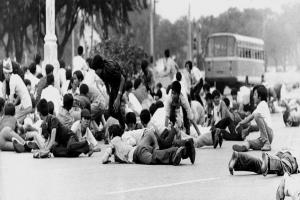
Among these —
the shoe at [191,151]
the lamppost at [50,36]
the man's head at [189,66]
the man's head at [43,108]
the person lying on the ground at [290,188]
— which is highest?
the lamppost at [50,36]

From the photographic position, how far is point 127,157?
48.8 feet

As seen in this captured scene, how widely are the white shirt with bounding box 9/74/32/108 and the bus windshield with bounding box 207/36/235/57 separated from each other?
3291cm

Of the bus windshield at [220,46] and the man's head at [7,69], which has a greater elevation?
the bus windshield at [220,46]

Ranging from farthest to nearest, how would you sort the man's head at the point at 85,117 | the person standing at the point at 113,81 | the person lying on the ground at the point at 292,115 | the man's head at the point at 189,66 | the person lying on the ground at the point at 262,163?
1. the person lying on the ground at the point at 292,115
2. the man's head at the point at 189,66
3. the person standing at the point at 113,81
4. the man's head at the point at 85,117
5. the person lying on the ground at the point at 262,163

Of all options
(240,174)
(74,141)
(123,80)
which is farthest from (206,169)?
(123,80)

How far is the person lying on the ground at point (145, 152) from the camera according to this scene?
1438cm

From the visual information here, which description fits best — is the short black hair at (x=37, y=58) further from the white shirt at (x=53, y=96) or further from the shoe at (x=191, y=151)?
the shoe at (x=191, y=151)

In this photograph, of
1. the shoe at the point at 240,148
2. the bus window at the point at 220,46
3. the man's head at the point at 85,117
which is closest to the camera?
the shoe at the point at 240,148

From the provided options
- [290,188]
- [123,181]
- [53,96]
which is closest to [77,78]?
[53,96]

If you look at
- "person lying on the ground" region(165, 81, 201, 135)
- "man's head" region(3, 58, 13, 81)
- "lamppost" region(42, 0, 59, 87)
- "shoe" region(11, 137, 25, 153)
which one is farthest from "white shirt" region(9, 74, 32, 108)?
"lamppost" region(42, 0, 59, 87)

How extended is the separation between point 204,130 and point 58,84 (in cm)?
471

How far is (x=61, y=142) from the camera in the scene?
16.2m

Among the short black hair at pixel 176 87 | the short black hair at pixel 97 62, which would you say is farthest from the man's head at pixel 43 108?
the short black hair at pixel 176 87

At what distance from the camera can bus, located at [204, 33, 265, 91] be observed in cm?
5131
